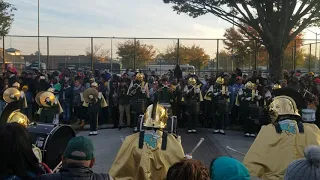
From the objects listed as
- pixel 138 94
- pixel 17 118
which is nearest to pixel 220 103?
pixel 138 94

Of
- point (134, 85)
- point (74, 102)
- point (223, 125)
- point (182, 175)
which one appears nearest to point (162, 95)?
point (134, 85)

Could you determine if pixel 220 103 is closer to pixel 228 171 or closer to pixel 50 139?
pixel 50 139

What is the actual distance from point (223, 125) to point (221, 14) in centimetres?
672

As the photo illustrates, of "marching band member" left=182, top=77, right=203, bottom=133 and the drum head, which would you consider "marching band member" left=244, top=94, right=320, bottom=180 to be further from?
"marching band member" left=182, top=77, right=203, bottom=133

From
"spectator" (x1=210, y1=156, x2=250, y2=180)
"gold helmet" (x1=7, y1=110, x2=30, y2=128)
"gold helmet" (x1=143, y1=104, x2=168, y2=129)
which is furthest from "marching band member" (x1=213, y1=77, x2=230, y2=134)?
"spectator" (x1=210, y1=156, x2=250, y2=180)

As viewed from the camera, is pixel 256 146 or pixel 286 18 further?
pixel 286 18

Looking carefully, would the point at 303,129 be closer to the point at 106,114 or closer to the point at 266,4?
the point at 106,114

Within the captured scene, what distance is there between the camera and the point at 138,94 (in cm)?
1191

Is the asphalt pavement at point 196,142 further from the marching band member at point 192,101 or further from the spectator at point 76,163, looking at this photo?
the spectator at point 76,163

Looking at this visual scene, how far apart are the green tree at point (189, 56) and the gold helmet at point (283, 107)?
13.5m

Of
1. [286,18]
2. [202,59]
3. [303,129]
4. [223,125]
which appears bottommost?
[223,125]

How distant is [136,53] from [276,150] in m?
14.9

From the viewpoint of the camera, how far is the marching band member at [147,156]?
16.5 ft

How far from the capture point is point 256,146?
5422mm
